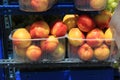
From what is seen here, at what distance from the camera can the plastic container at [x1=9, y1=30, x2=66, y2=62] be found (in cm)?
169

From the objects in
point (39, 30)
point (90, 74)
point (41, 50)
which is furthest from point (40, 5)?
point (90, 74)

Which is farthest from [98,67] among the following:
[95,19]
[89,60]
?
[95,19]

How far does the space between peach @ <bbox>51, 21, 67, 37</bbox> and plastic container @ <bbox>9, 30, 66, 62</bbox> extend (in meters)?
0.02

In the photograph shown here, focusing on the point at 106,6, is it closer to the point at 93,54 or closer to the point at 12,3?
the point at 93,54

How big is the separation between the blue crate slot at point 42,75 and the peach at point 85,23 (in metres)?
0.32

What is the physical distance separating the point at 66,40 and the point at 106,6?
0.90 feet

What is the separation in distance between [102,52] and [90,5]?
0.80 feet

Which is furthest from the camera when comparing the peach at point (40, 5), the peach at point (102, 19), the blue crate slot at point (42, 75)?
the blue crate slot at point (42, 75)

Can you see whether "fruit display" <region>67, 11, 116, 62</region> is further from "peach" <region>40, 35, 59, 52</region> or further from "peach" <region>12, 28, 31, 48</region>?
"peach" <region>12, 28, 31, 48</region>

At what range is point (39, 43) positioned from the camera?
1706mm

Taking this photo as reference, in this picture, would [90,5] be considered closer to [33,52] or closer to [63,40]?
[63,40]

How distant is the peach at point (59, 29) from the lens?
67.3 inches

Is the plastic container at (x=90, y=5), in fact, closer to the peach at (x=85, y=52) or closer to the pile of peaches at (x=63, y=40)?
the pile of peaches at (x=63, y=40)

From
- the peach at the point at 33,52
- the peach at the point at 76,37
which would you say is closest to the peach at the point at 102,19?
the peach at the point at 76,37
